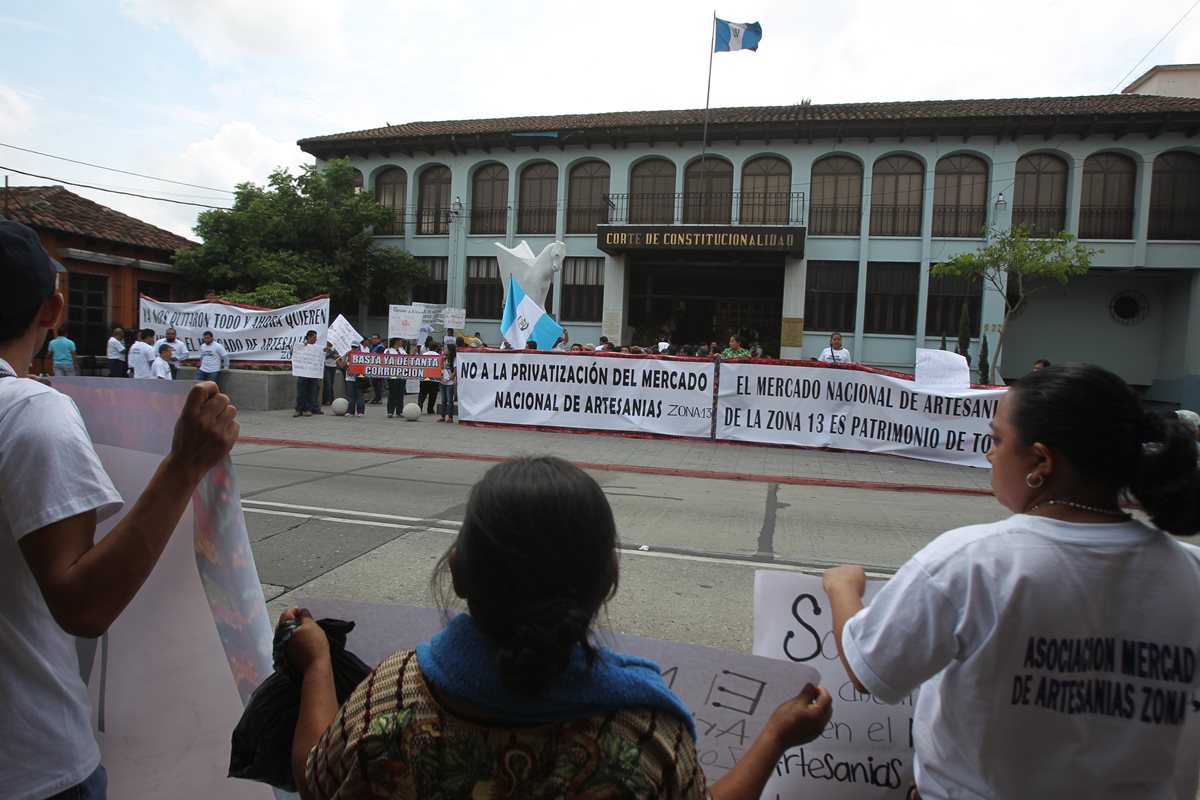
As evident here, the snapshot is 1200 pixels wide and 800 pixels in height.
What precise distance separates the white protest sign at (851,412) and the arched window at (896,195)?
57.4 feet

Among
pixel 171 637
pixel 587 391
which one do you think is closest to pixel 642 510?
pixel 587 391

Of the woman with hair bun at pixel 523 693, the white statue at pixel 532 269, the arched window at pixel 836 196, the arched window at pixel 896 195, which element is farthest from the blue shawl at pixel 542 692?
the arched window at pixel 896 195

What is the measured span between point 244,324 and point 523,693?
19334 mm

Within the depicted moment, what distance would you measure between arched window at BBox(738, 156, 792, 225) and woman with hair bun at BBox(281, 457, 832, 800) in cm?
2935

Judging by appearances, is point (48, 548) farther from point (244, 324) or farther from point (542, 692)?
point (244, 324)

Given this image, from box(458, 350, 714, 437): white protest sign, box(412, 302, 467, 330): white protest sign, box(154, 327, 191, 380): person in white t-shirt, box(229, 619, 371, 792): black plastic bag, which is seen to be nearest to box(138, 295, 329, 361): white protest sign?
box(154, 327, 191, 380): person in white t-shirt

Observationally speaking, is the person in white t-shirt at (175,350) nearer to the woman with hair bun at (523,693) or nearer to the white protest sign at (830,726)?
the white protest sign at (830,726)

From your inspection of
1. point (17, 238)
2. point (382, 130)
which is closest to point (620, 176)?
point (382, 130)

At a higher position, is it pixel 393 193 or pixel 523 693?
pixel 393 193

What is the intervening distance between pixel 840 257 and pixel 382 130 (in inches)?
829

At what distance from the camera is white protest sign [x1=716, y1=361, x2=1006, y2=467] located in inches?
478

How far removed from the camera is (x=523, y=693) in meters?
1.09

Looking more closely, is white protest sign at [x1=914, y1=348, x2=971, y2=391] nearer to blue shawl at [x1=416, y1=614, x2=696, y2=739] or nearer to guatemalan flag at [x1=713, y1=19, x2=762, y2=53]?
blue shawl at [x1=416, y1=614, x2=696, y2=739]

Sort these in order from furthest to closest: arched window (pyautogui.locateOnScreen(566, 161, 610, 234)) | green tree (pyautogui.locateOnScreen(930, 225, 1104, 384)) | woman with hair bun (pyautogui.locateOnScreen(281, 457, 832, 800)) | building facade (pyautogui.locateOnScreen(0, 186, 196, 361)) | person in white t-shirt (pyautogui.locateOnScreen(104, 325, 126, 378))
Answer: arched window (pyautogui.locateOnScreen(566, 161, 610, 234))
building facade (pyautogui.locateOnScreen(0, 186, 196, 361))
green tree (pyautogui.locateOnScreen(930, 225, 1104, 384))
person in white t-shirt (pyautogui.locateOnScreen(104, 325, 126, 378))
woman with hair bun (pyautogui.locateOnScreen(281, 457, 832, 800))
